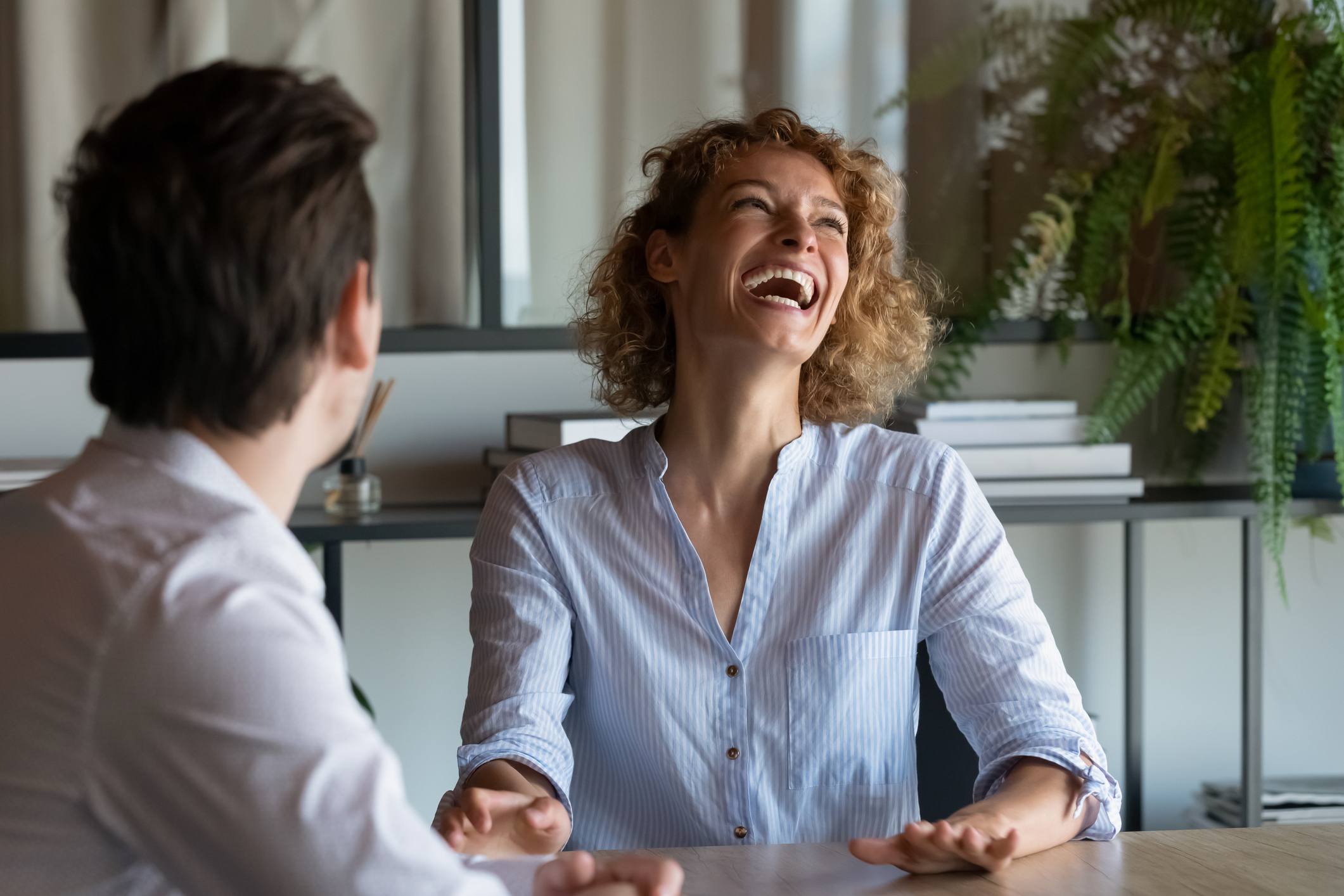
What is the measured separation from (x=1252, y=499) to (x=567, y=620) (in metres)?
1.50

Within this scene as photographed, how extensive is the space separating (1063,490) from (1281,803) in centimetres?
81

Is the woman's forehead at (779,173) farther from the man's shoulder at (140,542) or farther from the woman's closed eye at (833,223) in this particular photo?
the man's shoulder at (140,542)

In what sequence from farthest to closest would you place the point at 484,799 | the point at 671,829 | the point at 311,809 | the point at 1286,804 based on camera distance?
1. the point at 1286,804
2. the point at 671,829
3. the point at 484,799
4. the point at 311,809

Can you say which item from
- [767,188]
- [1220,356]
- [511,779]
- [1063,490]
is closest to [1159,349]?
[1220,356]

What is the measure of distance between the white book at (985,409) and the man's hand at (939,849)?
1359mm

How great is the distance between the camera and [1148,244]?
282 cm

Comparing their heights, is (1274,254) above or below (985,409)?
above

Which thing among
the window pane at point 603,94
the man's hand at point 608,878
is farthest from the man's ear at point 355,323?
the window pane at point 603,94

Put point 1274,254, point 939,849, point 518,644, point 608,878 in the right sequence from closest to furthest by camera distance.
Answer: point 608,878
point 939,849
point 518,644
point 1274,254

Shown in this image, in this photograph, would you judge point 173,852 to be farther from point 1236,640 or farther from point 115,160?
point 1236,640

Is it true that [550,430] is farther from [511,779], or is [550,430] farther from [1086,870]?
[1086,870]

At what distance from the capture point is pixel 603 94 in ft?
9.00

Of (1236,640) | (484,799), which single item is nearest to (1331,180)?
(1236,640)

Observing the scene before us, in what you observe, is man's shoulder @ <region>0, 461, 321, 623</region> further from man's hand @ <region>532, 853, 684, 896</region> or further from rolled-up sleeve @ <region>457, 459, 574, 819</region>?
rolled-up sleeve @ <region>457, 459, 574, 819</region>
